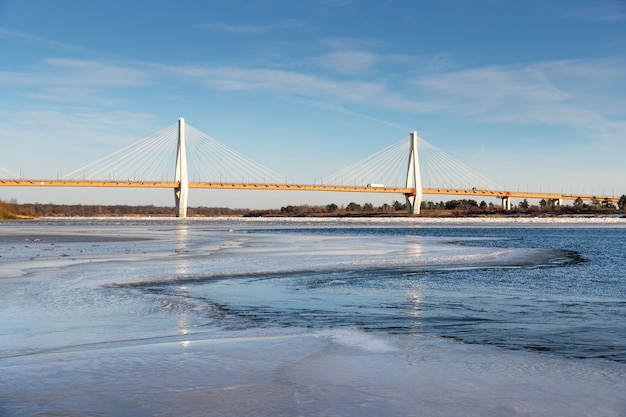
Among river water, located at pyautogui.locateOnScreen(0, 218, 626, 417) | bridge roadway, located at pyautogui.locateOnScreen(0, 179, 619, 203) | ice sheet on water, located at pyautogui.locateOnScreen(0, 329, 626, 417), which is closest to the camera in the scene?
ice sheet on water, located at pyautogui.locateOnScreen(0, 329, 626, 417)

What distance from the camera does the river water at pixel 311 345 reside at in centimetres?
504

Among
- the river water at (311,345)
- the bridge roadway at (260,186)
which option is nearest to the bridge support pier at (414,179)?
the bridge roadway at (260,186)

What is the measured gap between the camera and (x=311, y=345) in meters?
7.09

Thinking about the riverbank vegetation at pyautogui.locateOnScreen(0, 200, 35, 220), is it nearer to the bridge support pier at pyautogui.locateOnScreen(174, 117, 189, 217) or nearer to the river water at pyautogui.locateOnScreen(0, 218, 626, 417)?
the bridge support pier at pyautogui.locateOnScreen(174, 117, 189, 217)

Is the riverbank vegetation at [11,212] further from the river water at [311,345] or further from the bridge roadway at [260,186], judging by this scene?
the river water at [311,345]

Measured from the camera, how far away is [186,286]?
41.2ft

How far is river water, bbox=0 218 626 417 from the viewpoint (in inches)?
198

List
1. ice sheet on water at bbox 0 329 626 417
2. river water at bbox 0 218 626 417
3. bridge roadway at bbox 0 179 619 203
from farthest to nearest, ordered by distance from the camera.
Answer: bridge roadway at bbox 0 179 619 203 < river water at bbox 0 218 626 417 < ice sheet on water at bbox 0 329 626 417

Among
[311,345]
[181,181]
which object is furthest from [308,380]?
[181,181]

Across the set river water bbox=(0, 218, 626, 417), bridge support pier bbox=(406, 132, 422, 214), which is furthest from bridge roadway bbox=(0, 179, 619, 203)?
river water bbox=(0, 218, 626, 417)

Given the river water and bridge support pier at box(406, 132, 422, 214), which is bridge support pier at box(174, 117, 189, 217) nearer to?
bridge support pier at box(406, 132, 422, 214)

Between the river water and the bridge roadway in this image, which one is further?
the bridge roadway

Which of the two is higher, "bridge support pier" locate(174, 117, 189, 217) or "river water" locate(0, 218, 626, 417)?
Answer: "bridge support pier" locate(174, 117, 189, 217)

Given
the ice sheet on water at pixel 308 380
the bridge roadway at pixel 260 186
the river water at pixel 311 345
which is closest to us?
the ice sheet on water at pixel 308 380
